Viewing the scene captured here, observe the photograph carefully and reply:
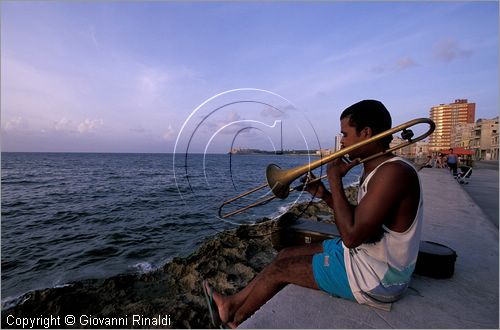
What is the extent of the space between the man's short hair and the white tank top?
0.34 meters

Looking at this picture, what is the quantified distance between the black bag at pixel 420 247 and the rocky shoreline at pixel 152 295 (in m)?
0.17

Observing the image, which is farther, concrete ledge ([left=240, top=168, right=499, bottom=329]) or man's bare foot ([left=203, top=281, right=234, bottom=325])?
man's bare foot ([left=203, top=281, right=234, bottom=325])

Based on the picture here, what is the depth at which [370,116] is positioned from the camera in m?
2.31

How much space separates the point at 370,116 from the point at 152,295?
6.54 m

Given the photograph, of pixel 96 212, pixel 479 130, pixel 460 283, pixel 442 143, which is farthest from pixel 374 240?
pixel 442 143

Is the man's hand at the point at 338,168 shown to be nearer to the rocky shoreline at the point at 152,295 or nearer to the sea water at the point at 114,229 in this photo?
the sea water at the point at 114,229

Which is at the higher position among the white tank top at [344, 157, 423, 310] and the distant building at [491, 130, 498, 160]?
the distant building at [491, 130, 498, 160]

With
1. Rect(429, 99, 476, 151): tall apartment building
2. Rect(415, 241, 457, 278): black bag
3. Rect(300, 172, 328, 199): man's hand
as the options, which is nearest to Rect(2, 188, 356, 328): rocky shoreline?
Rect(300, 172, 328, 199): man's hand

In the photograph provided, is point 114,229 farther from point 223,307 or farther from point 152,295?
point 223,307

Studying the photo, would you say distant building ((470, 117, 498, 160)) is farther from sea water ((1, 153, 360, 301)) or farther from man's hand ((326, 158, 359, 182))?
man's hand ((326, 158, 359, 182))

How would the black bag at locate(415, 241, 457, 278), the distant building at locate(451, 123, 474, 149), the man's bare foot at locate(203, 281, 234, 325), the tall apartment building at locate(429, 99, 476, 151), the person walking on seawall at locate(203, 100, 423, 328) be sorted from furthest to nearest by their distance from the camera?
the tall apartment building at locate(429, 99, 476, 151) → the distant building at locate(451, 123, 474, 149) → the black bag at locate(415, 241, 457, 278) → the man's bare foot at locate(203, 281, 234, 325) → the person walking on seawall at locate(203, 100, 423, 328)

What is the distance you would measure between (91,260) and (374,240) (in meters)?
10.00

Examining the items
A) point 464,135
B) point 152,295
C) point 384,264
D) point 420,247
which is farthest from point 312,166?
point 464,135

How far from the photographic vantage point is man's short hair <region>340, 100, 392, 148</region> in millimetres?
2312
